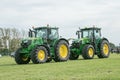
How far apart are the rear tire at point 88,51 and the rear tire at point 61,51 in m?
2.41

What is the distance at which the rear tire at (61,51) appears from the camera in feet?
87.4

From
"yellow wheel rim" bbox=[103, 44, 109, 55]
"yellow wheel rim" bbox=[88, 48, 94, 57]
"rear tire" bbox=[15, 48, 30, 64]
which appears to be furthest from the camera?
"yellow wheel rim" bbox=[103, 44, 109, 55]

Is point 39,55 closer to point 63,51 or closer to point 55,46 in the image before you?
point 55,46

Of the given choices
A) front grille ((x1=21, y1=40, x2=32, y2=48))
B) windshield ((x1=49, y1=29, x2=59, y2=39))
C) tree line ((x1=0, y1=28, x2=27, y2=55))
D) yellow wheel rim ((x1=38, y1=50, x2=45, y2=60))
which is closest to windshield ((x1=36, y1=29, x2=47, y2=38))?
windshield ((x1=49, y1=29, x2=59, y2=39))

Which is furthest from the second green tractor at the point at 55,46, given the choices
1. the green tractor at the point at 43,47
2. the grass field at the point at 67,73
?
the grass field at the point at 67,73

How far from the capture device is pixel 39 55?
988 inches

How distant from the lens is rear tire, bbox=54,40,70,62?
2664 cm

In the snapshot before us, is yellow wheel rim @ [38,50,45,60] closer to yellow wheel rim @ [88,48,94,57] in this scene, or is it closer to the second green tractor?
the second green tractor

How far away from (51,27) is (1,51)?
5973 centimetres

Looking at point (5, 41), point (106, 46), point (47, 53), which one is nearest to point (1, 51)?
point (5, 41)

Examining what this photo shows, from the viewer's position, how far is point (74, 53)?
1238 inches

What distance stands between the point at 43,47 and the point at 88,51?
571 cm

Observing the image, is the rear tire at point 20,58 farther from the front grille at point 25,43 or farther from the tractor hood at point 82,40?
the tractor hood at point 82,40

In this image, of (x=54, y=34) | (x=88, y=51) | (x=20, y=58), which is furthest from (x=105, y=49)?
(x=20, y=58)
